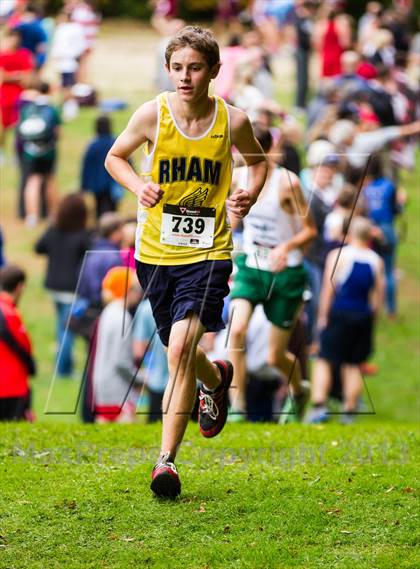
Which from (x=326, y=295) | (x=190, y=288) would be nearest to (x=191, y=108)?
(x=190, y=288)

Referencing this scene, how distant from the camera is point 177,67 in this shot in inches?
253

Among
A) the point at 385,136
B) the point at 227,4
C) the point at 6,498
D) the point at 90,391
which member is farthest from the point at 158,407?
the point at 227,4

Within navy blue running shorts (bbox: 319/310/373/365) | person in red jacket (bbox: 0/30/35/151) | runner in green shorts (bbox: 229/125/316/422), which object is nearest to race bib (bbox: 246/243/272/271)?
runner in green shorts (bbox: 229/125/316/422)

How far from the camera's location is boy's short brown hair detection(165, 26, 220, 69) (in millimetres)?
6395

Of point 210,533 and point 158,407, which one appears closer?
point 210,533

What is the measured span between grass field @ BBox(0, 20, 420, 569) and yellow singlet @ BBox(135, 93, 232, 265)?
1247 mm

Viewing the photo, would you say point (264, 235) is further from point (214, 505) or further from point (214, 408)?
point (214, 505)

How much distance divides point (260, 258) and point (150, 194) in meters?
2.62

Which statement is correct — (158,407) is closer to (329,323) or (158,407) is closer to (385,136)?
(329,323)

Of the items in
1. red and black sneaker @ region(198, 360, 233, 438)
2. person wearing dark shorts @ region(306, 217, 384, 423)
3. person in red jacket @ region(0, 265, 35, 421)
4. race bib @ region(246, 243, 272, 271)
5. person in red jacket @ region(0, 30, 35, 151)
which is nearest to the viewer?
red and black sneaker @ region(198, 360, 233, 438)

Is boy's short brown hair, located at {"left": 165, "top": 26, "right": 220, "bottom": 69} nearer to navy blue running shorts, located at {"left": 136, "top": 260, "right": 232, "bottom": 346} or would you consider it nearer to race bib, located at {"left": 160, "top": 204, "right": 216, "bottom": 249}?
race bib, located at {"left": 160, "top": 204, "right": 216, "bottom": 249}

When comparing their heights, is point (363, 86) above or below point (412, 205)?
above

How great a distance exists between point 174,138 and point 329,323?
6.37m

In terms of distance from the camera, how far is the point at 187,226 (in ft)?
21.5
